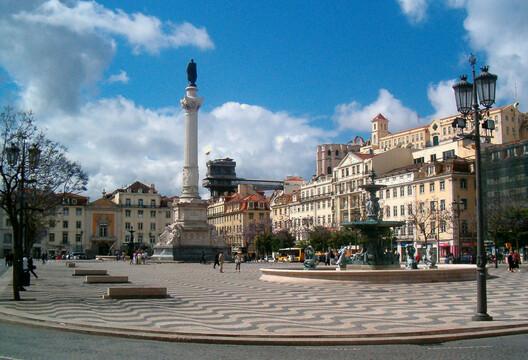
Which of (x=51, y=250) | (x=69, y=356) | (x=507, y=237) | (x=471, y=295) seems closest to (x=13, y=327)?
(x=69, y=356)

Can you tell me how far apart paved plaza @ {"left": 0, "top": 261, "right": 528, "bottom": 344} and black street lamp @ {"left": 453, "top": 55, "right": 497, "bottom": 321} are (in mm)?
744

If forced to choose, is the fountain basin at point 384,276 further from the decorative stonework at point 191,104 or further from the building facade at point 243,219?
the building facade at point 243,219

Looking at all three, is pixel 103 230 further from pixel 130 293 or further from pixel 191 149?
pixel 130 293

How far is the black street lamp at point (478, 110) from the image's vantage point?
1580 centimetres

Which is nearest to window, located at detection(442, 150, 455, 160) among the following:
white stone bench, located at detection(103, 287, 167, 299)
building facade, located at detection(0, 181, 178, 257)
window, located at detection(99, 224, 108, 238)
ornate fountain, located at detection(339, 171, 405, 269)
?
building facade, located at detection(0, 181, 178, 257)

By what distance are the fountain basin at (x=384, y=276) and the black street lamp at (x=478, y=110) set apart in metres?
14.0

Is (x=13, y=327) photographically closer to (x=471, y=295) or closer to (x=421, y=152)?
(x=471, y=295)

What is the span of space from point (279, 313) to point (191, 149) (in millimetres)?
60086

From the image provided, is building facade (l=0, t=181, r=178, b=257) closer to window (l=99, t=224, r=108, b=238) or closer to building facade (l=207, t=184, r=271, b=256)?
window (l=99, t=224, r=108, b=238)

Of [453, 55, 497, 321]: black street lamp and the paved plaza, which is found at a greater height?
[453, 55, 497, 321]: black street lamp

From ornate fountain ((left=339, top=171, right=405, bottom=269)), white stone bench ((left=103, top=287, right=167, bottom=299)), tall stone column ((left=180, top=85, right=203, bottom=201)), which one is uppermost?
tall stone column ((left=180, top=85, right=203, bottom=201))

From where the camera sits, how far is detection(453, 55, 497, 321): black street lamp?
15797mm

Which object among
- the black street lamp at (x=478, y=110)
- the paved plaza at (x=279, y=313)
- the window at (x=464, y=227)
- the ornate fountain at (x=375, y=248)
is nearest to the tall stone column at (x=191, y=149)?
the window at (x=464, y=227)

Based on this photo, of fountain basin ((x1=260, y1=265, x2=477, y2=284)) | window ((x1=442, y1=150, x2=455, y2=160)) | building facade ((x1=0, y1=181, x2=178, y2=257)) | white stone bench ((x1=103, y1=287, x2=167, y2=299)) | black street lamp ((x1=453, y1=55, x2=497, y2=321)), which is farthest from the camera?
building facade ((x1=0, y1=181, x2=178, y2=257))
